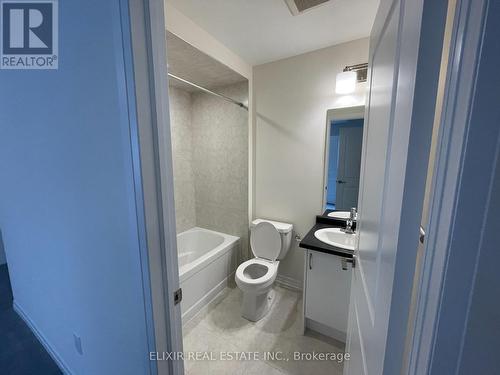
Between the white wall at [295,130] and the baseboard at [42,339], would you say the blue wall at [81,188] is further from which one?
the white wall at [295,130]

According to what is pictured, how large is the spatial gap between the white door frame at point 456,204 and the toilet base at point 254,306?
65.4 inches

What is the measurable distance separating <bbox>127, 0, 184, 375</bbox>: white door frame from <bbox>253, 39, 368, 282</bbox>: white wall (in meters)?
1.59

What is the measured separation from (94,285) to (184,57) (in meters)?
1.76

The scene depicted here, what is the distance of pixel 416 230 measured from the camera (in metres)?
0.45

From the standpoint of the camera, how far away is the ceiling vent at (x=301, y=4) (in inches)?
50.4

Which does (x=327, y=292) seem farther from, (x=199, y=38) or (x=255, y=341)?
(x=199, y=38)

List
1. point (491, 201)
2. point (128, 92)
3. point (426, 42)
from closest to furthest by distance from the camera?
point (491, 201) → point (426, 42) → point (128, 92)

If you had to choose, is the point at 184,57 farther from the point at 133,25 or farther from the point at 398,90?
the point at 398,90

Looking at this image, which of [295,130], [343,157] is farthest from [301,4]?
[343,157]

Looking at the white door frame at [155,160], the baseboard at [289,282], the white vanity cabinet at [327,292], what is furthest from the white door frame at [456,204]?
the baseboard at [289,282]

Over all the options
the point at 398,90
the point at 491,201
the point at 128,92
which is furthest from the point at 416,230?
the point at 128,92

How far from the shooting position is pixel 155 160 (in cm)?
70

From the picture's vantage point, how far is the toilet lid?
2.13 meters

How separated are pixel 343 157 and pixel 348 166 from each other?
0.32ft
